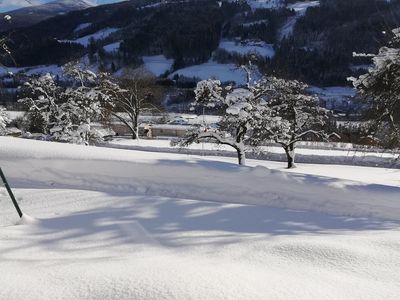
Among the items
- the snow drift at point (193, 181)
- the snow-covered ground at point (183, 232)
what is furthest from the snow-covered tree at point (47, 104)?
the snow-covered ground at point (183, 232)

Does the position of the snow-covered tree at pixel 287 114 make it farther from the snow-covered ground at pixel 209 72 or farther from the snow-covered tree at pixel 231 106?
the snow-covered ground at pixel 209 72

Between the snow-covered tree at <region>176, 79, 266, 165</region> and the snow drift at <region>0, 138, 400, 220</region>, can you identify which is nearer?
the snow drift at <region>0, 138, 400, 220</region>

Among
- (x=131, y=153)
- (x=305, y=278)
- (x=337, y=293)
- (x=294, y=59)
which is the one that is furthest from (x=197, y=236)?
(x=294, y=59)

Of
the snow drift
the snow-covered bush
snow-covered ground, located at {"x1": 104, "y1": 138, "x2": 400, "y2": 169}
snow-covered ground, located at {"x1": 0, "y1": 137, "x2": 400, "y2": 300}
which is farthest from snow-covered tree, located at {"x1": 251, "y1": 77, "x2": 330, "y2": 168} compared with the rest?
snow-covered ground, located at {"x1": 0, "y1": 137, "x2": 400, "y2": 300}

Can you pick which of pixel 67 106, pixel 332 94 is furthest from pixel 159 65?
pixel 67 106

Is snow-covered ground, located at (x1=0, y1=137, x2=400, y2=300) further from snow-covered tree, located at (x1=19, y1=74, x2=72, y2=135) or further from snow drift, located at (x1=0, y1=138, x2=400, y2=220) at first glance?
snow-covered tree, located at (x1=19, y1=74, x2=72, y2=135)

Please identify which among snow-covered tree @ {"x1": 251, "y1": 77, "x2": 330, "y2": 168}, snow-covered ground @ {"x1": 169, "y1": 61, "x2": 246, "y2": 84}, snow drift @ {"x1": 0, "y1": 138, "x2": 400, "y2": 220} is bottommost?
snow-covered ground @ {"x1": 169, "y1": 61, "x2": 246, "y2": 84}

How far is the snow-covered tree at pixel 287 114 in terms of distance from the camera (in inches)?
1142

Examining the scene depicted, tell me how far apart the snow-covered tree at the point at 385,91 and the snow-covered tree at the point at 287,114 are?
11.9 metres

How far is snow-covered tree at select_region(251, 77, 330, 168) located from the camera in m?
29.0

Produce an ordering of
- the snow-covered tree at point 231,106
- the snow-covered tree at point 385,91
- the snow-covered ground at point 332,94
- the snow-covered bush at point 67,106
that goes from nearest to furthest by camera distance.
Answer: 1. the snow-covered tree at point 385,91
2. the snow-covered tree at point 231,106
3. the snow-covered bush at point 67,106
4. the snow-covered ground at point 332,94

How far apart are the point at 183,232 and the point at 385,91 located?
12.2 meters

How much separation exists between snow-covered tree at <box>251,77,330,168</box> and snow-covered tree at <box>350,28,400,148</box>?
1190cm

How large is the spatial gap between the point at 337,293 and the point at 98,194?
4.13 meters
